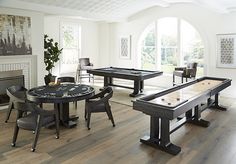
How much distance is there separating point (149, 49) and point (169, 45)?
89 cm

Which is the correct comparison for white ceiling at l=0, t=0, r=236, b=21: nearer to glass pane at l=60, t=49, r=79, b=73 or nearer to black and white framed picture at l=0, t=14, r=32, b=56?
black and white framed picture at l=0, t=14, r=32, b=56

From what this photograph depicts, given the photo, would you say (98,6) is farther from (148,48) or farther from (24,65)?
(148,48)

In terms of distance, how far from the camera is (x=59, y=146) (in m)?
3.72

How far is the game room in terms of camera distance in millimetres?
3576

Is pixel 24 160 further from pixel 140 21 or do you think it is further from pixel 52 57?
pixel 140 21

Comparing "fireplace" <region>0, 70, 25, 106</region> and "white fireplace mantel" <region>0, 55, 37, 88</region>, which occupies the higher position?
"white fireplace mantel" <region>0, 55, 37, 88</region>

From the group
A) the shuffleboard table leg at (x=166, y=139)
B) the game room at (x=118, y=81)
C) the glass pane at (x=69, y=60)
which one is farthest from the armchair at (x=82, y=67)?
the shuffleboard table leg at (x=166, y=139)

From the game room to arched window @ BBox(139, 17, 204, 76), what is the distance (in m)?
0.04

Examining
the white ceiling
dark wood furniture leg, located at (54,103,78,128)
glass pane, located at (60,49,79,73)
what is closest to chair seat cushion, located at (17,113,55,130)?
dark wood furniture leg, located at (54,103,78,128)

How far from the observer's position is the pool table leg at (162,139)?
356 cm

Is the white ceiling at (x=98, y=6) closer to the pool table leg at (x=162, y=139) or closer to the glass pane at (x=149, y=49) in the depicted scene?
the glass pane at (x=149, y=49)

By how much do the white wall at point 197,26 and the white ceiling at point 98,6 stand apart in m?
0.44

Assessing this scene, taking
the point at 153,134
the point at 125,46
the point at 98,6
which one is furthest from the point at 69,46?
the point at 153,134

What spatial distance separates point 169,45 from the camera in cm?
909
